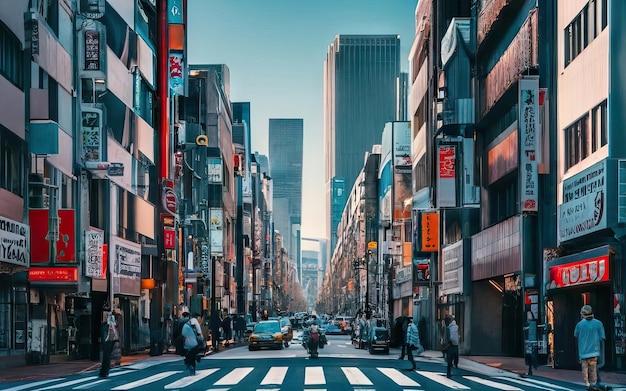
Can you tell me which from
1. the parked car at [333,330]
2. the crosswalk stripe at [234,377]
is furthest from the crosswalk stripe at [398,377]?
the parked car at [333,330]

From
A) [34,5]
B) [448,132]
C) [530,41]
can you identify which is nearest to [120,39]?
[34,5]

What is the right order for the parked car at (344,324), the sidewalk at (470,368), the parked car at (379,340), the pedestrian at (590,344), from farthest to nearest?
1. the parked car at (344,324)
2. the parked car at (379,340)
3. the sidewalk at (470,368)
4. the pedestrian at (590,344)

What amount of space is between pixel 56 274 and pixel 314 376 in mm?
15010

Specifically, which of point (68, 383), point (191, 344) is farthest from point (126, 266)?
point (68, 383)

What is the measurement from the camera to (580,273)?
34344 millimetres

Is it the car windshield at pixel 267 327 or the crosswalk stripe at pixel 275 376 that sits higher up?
the crosswalk stripe at pixel 275 376

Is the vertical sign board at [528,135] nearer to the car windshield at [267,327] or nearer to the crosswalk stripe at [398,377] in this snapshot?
the crosswalk stripe at [398,377]

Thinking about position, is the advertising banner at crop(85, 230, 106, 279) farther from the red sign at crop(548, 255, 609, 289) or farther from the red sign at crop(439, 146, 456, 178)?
the red sign at crop(439, 146, 456, 178)

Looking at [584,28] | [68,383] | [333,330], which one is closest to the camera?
[68,383]

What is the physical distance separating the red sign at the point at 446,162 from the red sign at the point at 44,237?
22.7 metres

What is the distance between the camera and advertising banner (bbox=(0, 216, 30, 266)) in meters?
35.1

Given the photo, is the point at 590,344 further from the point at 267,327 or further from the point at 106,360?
the point at 267,327

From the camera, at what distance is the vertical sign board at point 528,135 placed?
1569 inches

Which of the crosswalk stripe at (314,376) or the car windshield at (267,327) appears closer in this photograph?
the crosswalk stripe at (314,376)
